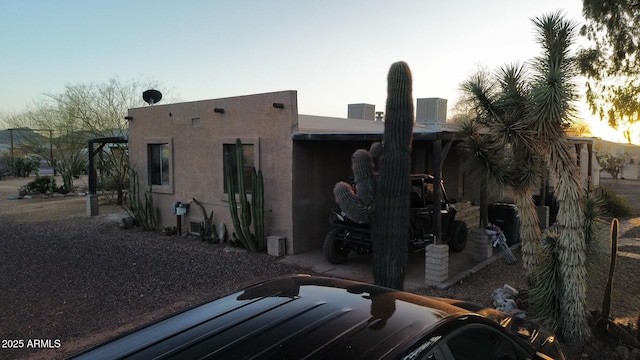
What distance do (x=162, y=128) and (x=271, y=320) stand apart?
1197 centimetres

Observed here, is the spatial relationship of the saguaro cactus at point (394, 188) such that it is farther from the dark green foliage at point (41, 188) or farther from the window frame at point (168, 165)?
the dark green foliage at point (41, 188)

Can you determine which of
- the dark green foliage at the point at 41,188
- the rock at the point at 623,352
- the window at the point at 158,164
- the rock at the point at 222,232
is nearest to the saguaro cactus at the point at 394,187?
the rock at the point at 623,352

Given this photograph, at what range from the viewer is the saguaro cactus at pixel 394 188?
18.9 feet

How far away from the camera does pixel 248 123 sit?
1071 centimetres

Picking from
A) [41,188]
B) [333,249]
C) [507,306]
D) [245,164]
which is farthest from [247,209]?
[41,188]

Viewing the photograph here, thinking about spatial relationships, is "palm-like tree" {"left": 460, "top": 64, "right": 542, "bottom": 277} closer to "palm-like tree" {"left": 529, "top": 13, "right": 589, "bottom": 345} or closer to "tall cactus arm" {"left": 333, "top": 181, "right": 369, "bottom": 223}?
"palm-like tree" {"left": 529, "top": 13, "right": 589, "bottom": 345}

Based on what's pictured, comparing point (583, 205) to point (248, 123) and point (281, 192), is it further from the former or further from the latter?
point (248, 123)

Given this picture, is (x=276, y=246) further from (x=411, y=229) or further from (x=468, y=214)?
(x=468, y=214)

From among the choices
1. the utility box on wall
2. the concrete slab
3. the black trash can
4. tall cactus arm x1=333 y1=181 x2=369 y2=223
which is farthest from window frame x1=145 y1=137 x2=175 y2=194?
the black trash can

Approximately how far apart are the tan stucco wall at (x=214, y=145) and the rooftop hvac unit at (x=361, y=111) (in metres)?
9.00

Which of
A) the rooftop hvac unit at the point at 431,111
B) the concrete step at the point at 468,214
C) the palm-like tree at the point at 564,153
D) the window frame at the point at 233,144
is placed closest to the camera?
the palm-like tree at the point at 564,153

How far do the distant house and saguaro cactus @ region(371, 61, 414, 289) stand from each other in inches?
64.3

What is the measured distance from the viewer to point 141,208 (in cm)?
1354

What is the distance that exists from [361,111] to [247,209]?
1058cm
